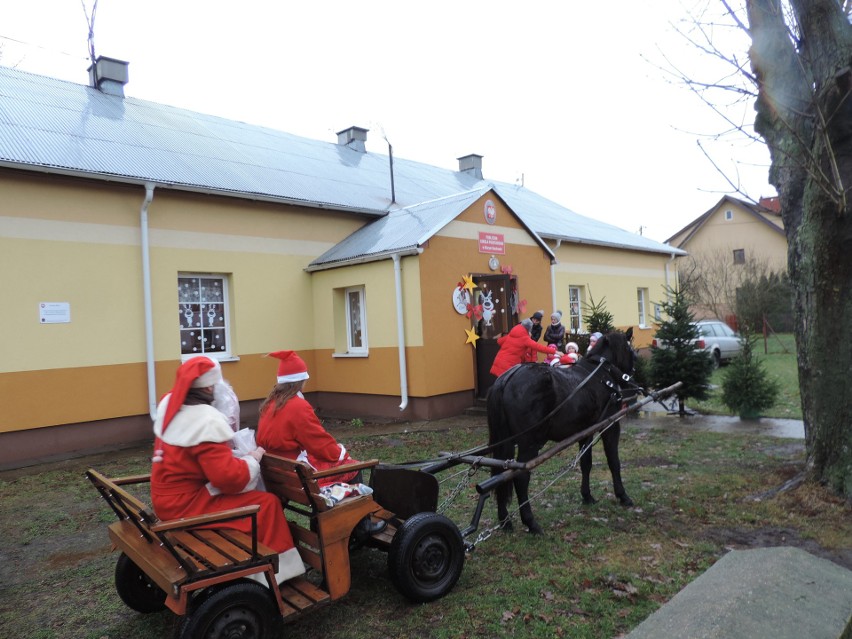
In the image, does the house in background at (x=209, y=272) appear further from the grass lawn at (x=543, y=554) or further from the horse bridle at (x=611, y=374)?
the horse bridle at (x=611, y=374)

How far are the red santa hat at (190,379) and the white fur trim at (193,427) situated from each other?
0.04 m

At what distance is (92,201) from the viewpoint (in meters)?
10.2

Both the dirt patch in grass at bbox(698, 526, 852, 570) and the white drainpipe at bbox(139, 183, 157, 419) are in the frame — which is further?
the white drainpipe at bbox(139, 183, 157, 419)

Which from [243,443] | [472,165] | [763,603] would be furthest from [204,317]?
[472,165]

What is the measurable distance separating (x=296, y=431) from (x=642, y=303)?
784 inches

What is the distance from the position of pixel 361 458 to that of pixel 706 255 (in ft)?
112

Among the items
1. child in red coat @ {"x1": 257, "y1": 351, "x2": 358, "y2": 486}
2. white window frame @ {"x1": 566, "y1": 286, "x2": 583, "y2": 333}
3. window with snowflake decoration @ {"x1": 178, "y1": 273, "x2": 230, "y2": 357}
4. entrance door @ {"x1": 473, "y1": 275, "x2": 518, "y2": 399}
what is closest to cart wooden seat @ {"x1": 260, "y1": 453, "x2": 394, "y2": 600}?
child in red coat @ {"x1": 257, "y1": 351, "x2": 358, "y2": 486}

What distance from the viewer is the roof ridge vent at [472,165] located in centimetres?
2286

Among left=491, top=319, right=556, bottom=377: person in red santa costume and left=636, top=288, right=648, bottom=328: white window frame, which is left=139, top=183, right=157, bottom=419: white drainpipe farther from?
left=636, top=288, right=648, bottom=328: white window frame

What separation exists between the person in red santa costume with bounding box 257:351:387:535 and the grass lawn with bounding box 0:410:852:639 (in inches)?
28.6

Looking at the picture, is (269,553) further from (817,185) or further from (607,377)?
(817,185)

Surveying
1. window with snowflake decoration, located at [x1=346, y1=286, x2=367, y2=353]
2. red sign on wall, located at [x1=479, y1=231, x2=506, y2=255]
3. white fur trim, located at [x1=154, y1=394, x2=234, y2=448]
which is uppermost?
red sign on wall, located at [x1=479, y1=231, x2=506, y2=255]

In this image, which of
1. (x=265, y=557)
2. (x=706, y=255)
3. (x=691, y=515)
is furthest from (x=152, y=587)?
(x=706, y=255)

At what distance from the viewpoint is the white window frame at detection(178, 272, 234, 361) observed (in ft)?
→ 37.6
